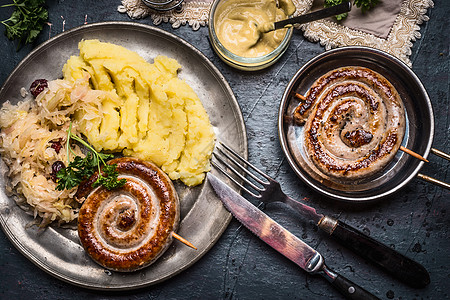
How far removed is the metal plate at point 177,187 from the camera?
4336mm

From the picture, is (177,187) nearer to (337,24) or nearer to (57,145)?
(57,145)

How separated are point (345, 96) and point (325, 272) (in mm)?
1960

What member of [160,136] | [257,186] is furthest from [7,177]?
[257,186]

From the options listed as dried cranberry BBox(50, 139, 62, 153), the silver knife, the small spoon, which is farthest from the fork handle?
dried cranberry BBox(50, 139, 62, 153)

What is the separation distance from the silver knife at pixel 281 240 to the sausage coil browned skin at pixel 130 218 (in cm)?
61

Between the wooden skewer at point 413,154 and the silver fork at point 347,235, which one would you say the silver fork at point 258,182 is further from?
the wooden skewer at point 413,154

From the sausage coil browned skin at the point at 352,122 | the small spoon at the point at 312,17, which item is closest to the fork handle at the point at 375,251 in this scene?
the sausage coil browned skin at the point at 352,122

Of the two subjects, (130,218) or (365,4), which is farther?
(365,4)

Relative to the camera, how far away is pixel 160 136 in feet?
14.2

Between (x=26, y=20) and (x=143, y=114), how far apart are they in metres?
1.79

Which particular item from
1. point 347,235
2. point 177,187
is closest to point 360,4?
point 347,235

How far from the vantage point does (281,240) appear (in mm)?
4285

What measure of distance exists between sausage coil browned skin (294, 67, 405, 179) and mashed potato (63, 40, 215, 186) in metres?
1.19

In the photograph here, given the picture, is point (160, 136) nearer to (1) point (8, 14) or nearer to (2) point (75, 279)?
(2) point (75, 279)
